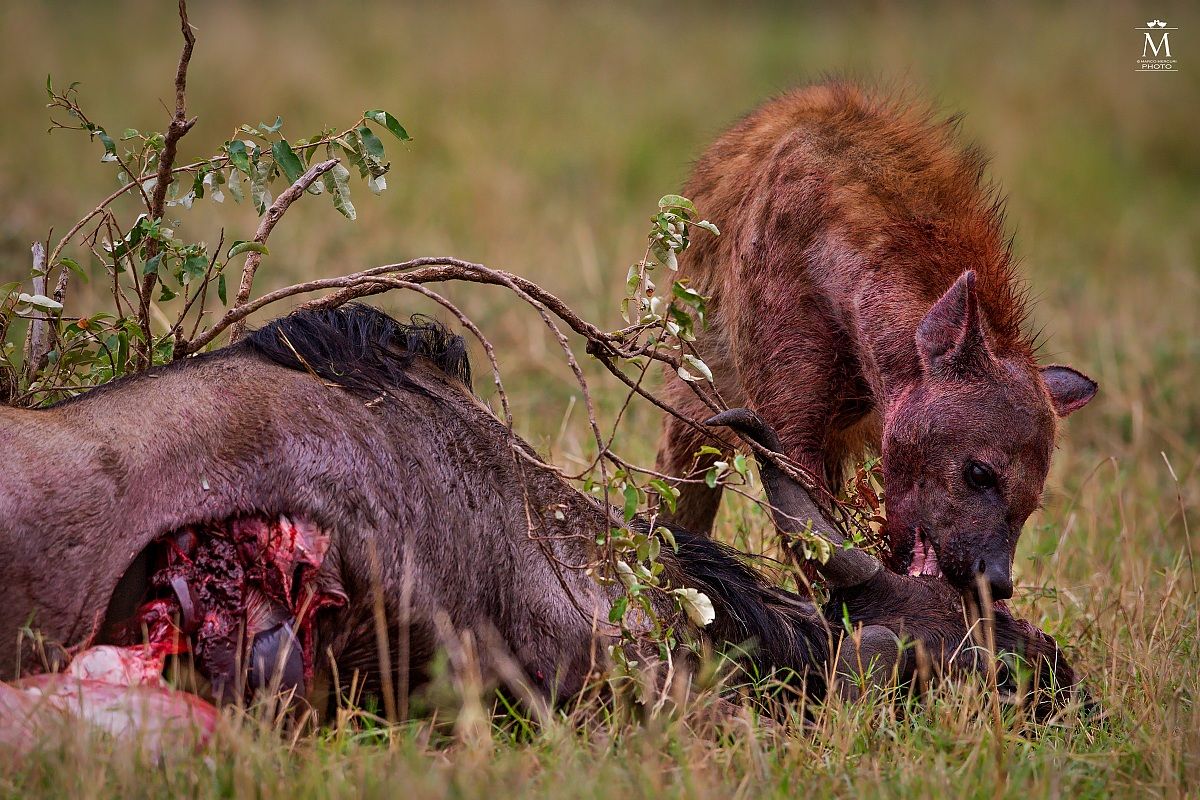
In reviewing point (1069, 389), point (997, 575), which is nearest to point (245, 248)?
point (997, 575)

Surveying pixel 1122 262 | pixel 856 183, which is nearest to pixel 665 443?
pixel 856 183

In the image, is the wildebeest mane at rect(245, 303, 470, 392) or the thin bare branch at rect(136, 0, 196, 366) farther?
the thin bare branch at rect(136, 0, 196, 366)

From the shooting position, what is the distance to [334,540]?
3203 mm

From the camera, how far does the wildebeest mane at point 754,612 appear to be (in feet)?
12.0

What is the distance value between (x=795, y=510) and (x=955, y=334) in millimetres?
819

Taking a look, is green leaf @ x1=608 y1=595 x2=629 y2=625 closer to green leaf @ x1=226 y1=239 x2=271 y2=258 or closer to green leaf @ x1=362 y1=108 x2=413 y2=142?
green leaf @ x1=226 y1=239 x2=271 y2=258

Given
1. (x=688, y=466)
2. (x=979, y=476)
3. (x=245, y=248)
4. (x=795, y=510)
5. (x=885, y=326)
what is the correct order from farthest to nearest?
(x=688, y=466) → (x=885, y=326) → (x=979, y=476) → (x=795, y=510) → (x=245, y=248)

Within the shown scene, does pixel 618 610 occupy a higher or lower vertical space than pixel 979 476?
lower

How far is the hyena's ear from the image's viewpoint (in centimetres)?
395

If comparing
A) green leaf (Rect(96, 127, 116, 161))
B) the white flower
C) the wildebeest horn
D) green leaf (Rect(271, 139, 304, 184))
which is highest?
green leaf (Rect(96, 127, 116, 161))

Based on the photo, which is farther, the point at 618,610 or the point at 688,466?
the point at 688,466

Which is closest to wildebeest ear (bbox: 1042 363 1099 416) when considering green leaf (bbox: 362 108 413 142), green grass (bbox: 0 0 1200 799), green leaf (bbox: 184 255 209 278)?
green grass (bbox: 0 0 1200 799)

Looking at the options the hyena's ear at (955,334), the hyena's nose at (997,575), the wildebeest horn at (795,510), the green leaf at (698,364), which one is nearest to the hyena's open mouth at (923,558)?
the hyena's nose at (997,575)

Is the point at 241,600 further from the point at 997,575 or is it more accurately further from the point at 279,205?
the point at 997,575
